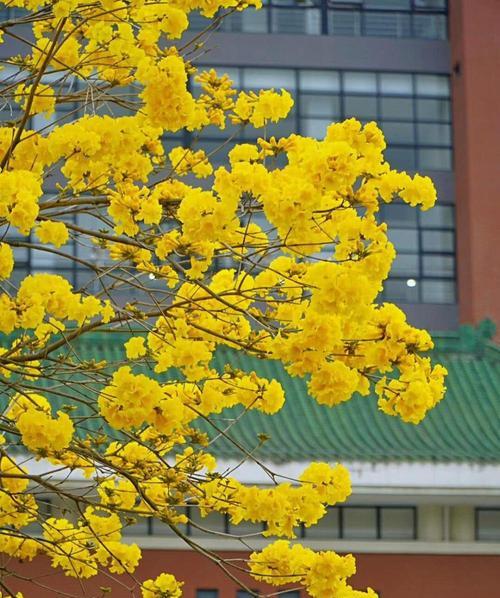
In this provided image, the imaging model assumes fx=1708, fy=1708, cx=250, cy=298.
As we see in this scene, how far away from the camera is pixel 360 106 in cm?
2798

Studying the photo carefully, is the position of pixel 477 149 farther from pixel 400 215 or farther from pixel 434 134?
pixel 400 215

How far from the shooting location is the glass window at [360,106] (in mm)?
27953

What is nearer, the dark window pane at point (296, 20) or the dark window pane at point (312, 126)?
the dark window pane at point (312, 126)

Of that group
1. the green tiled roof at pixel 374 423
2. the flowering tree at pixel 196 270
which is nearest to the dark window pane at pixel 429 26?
the green tiled roof at pixel 374 423

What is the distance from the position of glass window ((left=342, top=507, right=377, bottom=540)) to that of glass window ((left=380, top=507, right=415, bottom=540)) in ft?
0.29

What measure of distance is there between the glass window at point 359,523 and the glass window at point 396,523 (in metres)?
0.09

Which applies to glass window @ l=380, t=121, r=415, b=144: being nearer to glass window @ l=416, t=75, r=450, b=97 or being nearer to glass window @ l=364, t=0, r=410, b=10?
glass window @ l=416, t=75, r=450, b=97

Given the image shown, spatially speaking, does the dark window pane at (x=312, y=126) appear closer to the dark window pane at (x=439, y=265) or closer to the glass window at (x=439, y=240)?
the glass window at (x=439, y=240)

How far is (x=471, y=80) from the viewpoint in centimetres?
2806

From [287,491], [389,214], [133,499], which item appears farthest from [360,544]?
[389,214]

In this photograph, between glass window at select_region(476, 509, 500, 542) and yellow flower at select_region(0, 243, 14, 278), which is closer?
yellow flower at select_region(0, 243, 14, 278)

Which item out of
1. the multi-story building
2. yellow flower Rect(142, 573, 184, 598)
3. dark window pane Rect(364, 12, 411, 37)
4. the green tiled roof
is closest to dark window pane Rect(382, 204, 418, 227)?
the multi-story building

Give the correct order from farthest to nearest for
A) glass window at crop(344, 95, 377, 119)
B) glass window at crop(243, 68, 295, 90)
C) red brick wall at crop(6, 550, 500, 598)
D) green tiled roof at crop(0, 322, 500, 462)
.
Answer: glass window at crop(344, 95, 377, 119) < glass window at crop(243, 68, 295, 90) < red brick wall at crop(6, 550, 500, 598) < green tiled roof at crop(0, 322, 500, 462)

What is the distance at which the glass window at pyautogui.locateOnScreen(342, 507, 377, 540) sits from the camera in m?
17.0
